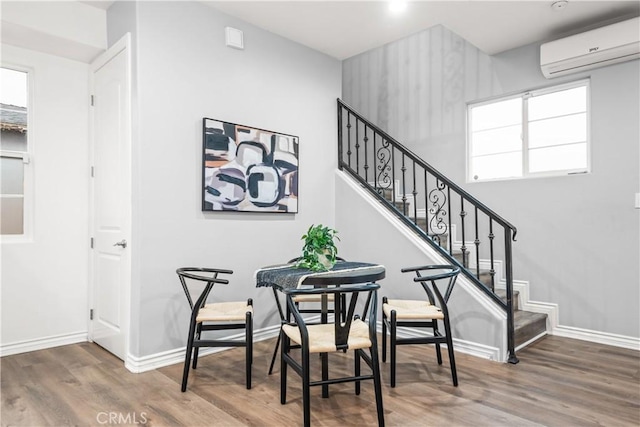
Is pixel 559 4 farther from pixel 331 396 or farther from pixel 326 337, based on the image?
pixel 331 396

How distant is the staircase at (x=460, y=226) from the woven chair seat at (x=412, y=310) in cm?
64

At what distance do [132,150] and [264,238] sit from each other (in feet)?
4.49

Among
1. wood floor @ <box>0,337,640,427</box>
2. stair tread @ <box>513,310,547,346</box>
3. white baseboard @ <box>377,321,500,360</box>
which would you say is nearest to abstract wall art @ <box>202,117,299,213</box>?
wood floor @ <box>0,337,640,427</box>

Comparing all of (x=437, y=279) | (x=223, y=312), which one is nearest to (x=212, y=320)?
(x=223, y=312)

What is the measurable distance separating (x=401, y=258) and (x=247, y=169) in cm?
166

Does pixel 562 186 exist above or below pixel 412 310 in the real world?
above

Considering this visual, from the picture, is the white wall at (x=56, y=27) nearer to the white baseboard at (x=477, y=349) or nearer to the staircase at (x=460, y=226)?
the staircase at (x=460, y=226)

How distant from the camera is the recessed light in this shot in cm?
327

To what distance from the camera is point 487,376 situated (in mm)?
2779

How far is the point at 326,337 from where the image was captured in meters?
2.19

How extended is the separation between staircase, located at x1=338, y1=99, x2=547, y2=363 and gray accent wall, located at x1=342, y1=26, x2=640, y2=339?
218 millimetres

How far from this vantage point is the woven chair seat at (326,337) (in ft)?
6.76

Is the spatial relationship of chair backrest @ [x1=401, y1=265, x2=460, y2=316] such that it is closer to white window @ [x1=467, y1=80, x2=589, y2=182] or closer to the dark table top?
the dark table top

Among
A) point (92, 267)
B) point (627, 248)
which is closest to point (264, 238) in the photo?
point (92, 267)
